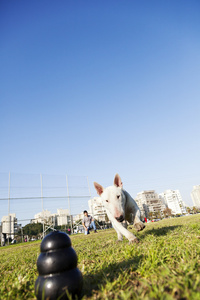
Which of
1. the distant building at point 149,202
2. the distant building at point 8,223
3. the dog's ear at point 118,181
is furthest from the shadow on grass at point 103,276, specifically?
the distant building at point 149,202

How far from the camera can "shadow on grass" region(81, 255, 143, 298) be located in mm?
1907

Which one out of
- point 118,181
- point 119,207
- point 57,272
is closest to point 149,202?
point 118,181

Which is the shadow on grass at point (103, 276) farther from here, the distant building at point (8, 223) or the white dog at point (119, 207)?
the distant building at point (8, 223)

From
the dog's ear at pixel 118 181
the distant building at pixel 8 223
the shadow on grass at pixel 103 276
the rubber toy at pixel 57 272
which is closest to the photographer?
the rubber toy at pixel 57 272

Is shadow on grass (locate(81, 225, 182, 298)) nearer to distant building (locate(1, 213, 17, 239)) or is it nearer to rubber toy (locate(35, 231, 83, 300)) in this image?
rubber toy (locate(35, 231, 83, 300))

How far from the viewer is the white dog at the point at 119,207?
172 inches

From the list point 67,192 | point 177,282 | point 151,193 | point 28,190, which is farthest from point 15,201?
point 151,193

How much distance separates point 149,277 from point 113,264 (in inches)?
37.6

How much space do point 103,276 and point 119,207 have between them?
92.5 inches

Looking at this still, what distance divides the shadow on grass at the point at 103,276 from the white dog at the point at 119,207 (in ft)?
5.41

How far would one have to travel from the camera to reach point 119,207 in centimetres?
455

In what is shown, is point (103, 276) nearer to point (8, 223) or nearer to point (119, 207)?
point (119, 207)

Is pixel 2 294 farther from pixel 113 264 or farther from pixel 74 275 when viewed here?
pixel 113 264

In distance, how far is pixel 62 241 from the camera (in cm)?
192
